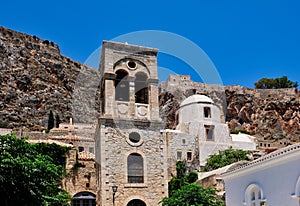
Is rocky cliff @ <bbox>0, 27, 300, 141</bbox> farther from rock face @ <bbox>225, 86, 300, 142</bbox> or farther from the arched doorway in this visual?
the arched doorway

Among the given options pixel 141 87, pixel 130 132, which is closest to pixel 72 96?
pixel 141 87

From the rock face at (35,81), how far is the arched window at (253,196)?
1876 inches

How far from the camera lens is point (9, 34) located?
226ft

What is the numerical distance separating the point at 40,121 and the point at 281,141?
120 feet

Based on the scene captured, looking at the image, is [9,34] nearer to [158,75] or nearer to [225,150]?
[225,150]

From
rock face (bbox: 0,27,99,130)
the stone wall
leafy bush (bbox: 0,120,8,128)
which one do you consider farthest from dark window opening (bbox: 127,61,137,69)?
rock face (bbox: 0,27,99,130)

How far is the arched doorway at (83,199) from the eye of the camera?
75.5ft

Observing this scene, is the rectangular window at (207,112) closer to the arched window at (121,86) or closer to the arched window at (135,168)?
the arched window at (121,86)

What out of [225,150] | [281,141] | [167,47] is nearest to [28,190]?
[167,47]

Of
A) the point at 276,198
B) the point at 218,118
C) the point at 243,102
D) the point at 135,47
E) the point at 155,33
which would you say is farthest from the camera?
the point at 243,102

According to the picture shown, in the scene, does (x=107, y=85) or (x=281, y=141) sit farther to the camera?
(x=281, y=141)

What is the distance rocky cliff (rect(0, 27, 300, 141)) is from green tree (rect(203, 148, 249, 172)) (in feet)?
41.8

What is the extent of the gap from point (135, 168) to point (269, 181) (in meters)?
9.63

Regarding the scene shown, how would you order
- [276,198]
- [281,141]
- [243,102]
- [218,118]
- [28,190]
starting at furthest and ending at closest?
[243,102], [281,141], [218,118], [28,190], [276,198]
